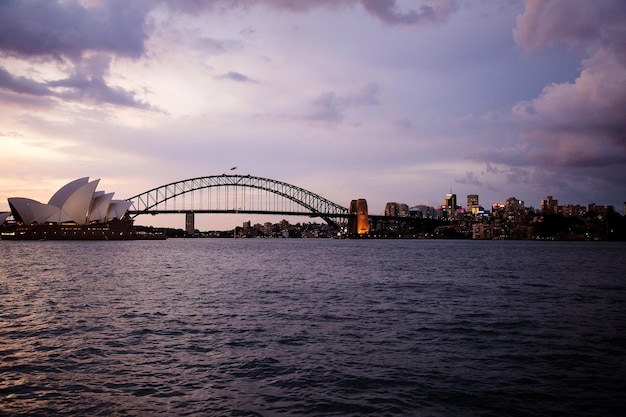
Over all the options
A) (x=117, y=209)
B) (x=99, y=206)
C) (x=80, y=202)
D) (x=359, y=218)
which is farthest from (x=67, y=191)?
(x=359, y=218)

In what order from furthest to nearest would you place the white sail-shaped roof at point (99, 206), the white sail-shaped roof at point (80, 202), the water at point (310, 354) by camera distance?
the white sail-shaped roof at point (99, 206)
the white sail-shaped roof at point (80, 202)
the water at point (310, 354)

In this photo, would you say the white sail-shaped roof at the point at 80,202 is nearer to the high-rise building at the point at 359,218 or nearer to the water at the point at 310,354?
the high-rise building at the point at 359,218

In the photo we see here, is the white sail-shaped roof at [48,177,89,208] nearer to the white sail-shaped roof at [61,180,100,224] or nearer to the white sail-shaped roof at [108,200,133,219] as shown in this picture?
the white sail-shaped roof at [61,180,100,224]

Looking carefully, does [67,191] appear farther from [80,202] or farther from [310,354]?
[310,354]

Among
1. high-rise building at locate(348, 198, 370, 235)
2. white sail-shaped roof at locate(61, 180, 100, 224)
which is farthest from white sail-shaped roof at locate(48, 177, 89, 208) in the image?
high-rise building at locate(348, 198, 370, 235)

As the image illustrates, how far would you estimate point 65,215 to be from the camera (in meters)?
113

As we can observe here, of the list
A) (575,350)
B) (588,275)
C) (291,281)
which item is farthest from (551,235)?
(575,350)

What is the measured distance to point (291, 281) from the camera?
2792 centimetres

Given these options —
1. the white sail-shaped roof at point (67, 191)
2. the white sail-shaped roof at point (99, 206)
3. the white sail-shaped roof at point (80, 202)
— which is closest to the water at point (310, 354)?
the white sail-shaped roof at point (80, 202)

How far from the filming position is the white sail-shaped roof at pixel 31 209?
113000mm

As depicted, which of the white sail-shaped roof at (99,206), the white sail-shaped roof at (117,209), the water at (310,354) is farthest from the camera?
the white sail-shaped roof at (117,209)

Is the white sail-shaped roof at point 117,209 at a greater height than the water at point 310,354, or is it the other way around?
the white sail-shaped roof at point 117,209

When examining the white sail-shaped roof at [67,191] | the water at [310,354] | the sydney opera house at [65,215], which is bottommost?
the water at [310,354]

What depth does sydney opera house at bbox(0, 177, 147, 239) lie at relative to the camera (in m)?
108
